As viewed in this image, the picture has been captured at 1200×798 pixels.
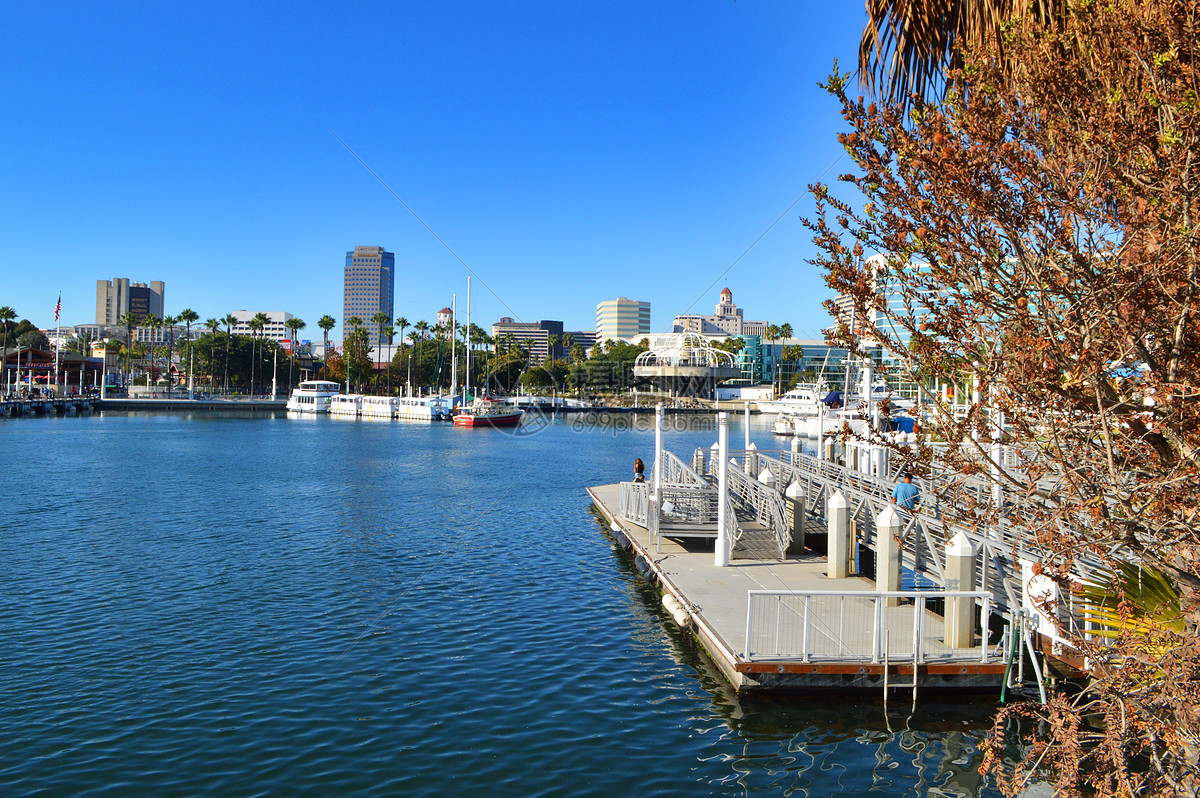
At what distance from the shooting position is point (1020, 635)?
1239 centimetres

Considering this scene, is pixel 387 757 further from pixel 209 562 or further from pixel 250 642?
pixel 209 562

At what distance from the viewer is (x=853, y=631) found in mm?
14008

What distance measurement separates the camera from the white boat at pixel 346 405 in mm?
122906

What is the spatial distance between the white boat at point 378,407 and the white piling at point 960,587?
112m

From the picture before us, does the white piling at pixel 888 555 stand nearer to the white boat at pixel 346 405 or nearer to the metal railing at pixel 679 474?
the metal railing at pixel 679 474

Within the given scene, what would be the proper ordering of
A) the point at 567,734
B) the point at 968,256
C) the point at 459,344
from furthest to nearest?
the point at 459,344, the point at 567,734, the point at 968,256

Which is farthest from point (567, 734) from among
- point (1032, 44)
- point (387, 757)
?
point (1032, 44)

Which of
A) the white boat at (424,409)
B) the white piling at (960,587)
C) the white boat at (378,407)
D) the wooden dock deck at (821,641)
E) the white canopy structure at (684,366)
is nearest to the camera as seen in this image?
the wooden dock deck at (821,641)

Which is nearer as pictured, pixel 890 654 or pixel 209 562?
pixel 890 654

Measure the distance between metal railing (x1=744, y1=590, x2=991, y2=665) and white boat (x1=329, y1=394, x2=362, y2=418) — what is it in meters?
114

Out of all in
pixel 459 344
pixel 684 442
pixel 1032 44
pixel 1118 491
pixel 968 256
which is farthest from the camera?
pixel 459 344

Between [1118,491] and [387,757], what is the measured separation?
10159 millimetres

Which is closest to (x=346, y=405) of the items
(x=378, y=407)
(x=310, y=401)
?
(x=378, y=407)

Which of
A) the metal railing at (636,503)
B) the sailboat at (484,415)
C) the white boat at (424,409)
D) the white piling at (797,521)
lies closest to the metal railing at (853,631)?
the white piling at (797,521)
